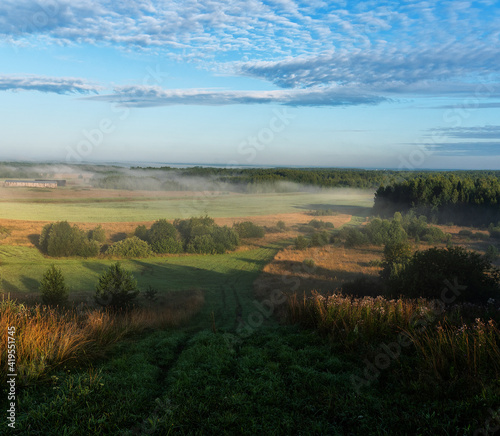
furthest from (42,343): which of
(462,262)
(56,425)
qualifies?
(462,262)

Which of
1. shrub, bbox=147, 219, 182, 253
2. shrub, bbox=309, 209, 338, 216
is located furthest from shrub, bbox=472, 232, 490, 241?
shrub, bbox=147, 219, 182, 253

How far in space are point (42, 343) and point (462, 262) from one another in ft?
31.4

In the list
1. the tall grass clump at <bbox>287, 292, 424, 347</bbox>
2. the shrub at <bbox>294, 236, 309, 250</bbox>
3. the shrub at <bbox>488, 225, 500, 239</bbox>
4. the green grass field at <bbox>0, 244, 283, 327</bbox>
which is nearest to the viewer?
the tall grass clump at <bbox>287, 292, 424, 347</bbox>

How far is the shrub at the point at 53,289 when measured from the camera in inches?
404

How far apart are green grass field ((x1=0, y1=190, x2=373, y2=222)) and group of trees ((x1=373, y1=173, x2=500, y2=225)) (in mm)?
11417

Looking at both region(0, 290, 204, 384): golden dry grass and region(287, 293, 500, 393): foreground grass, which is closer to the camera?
region(287, 293, 500, 393): foreground grass

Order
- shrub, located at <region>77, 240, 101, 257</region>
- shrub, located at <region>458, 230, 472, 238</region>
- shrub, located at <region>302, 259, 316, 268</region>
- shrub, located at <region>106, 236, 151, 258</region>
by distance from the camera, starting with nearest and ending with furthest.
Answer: shrub, located at <region>302, 259, 316, 268</region>, shrub, located at <region>77, 240, 101, 257</region>, shrub, located at <region>106, 236, 151, 258</region>, shrub, located at <region>458, 230, 472, 238</region>

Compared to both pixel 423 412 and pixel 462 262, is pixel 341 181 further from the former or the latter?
pixel 423 412

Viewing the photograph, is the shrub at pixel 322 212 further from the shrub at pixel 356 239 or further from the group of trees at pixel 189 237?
the shrub at pixel 356 239

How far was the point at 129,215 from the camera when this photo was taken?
3472cm

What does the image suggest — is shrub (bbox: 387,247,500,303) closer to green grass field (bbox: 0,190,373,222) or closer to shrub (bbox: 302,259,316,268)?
shrub (bbox: 302,259,316,268)

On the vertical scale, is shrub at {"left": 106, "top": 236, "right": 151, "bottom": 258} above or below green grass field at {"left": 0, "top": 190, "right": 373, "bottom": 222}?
below

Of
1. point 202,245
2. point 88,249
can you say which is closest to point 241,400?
A: point 88,249

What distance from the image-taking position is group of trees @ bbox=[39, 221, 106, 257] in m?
24.0
